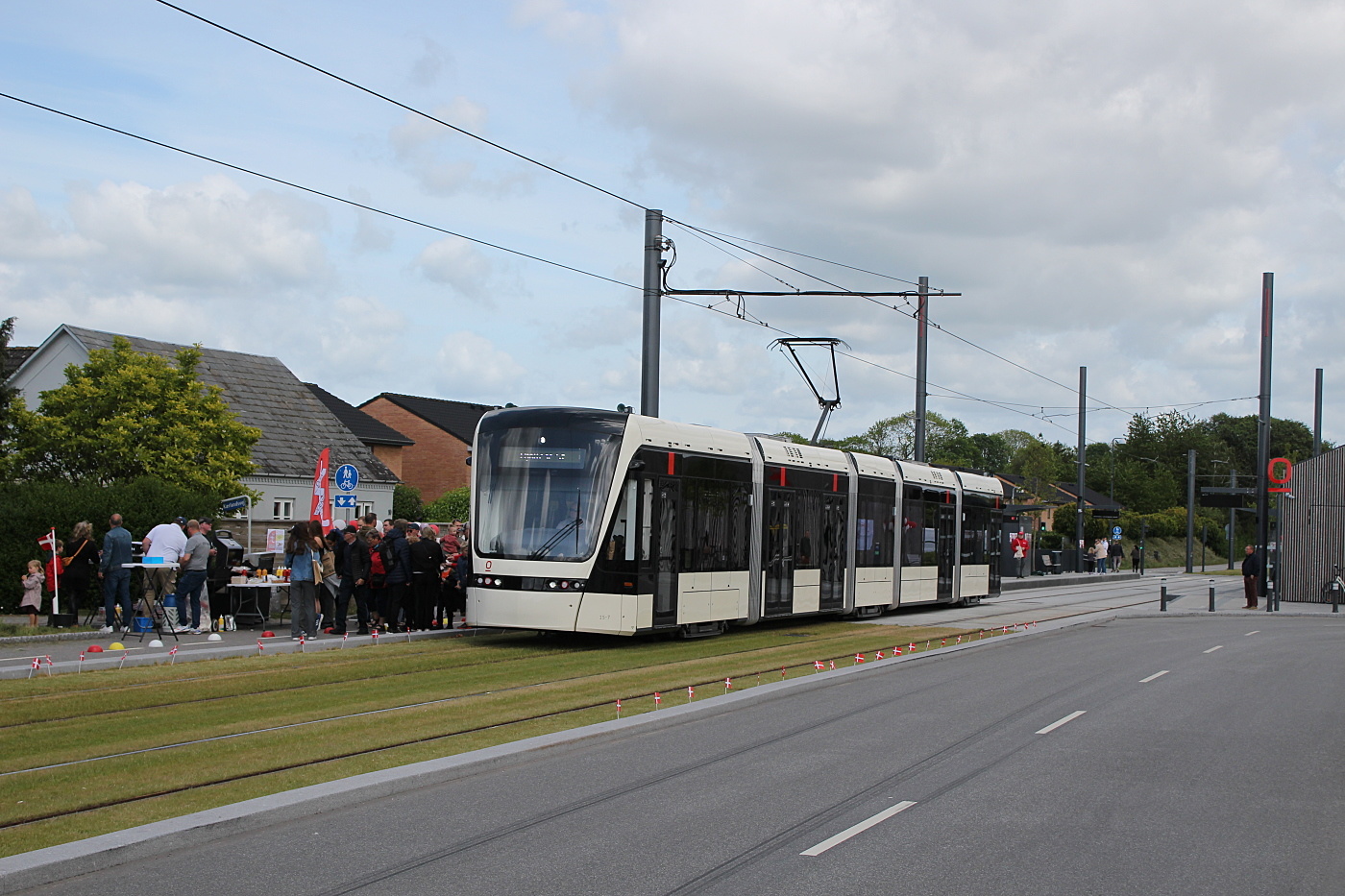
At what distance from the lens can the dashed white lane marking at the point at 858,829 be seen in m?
6.83

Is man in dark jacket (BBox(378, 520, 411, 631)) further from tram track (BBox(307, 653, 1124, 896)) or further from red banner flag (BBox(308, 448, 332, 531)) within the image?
tram track (BBox(307, 653, 1124, 896))

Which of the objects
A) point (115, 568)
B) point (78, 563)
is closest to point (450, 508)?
point (78, 563)

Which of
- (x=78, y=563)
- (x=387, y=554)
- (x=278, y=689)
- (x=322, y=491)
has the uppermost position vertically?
(x=322, y=491)

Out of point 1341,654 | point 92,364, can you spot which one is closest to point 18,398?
point 92,364

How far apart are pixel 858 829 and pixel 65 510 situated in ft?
57.9

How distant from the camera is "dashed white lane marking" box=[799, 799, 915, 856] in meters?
6.83

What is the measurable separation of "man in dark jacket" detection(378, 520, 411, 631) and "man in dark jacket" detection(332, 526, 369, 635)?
1.18ft

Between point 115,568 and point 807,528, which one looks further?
point 807,528

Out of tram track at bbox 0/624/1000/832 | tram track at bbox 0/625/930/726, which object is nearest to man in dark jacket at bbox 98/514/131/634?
tram track at bbox 0/625/930/726

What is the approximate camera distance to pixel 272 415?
50750 millimetres

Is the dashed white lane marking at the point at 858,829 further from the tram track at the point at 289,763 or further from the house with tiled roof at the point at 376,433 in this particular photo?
the house with tiled roof at the point at 376,433

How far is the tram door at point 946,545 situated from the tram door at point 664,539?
12006 millimetres

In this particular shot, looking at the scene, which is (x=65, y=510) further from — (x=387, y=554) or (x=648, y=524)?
(x=648, y=524)

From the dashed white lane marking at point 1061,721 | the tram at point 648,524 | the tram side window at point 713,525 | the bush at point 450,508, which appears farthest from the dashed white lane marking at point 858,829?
the bush at point 450,508
